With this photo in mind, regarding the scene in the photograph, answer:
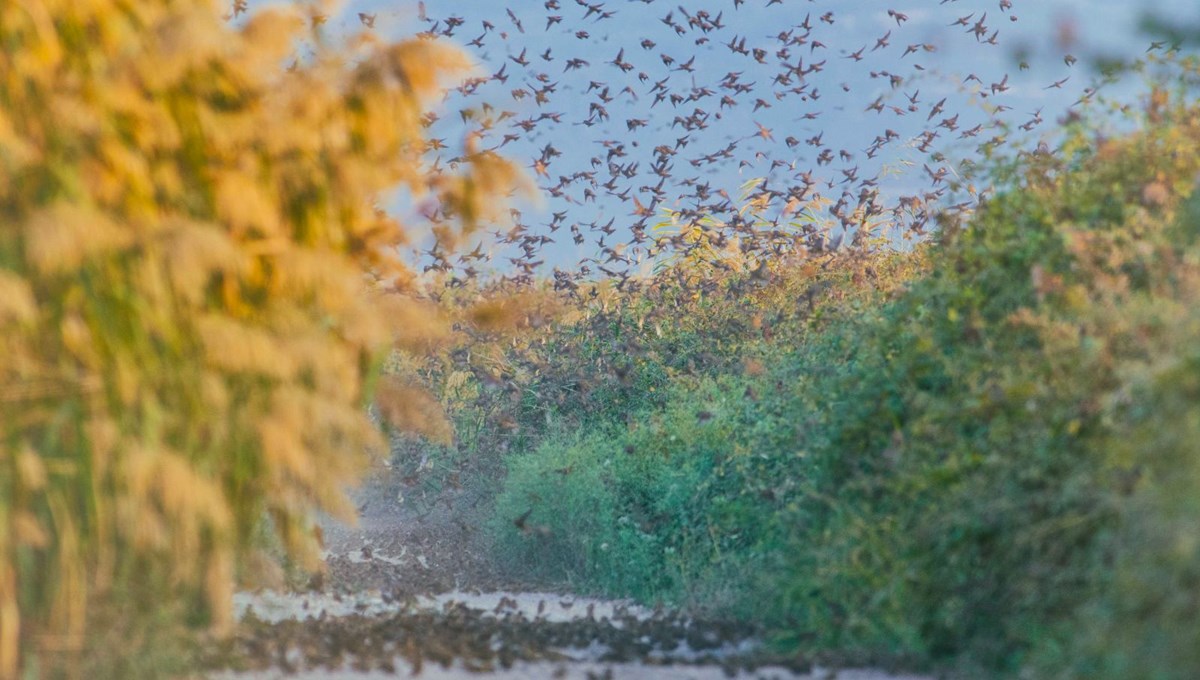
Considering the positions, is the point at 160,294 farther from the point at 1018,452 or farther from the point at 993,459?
the point at 1018,452

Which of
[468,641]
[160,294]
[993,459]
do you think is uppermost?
[160,294]

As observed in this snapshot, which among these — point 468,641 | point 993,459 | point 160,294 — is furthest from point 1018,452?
point 160,294

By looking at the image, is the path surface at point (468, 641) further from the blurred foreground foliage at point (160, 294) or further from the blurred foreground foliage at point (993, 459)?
the blurred foreground foliage at point (160, 294)

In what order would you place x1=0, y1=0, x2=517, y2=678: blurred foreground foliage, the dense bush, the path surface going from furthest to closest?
1. the path surface
2. the dense bush
3. x1=0, y1=0, x2=517, y2=678: blurred foreground foliage

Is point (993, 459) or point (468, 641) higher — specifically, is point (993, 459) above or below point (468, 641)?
above

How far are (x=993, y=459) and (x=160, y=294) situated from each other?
12.8ft

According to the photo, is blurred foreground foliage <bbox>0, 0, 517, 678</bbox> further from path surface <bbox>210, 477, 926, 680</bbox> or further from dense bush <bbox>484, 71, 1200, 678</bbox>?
dense bush <bbox>484, 71, 1200, 678</bbox>

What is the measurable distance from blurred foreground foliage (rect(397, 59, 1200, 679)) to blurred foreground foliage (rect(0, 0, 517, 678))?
3045 mm

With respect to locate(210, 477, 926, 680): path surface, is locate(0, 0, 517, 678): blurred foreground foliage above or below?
above

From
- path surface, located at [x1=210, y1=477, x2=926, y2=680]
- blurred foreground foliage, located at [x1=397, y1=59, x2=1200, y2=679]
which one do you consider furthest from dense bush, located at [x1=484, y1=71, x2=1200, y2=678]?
path surface, located at [x1=210, y1=477, x2=926, y2=680]

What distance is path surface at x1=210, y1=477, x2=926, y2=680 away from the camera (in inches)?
245

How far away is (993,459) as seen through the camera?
6.00 meters

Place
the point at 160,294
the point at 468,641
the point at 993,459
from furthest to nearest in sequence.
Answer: the point at 468,641 → the point at 993,459 → the point at 160,294

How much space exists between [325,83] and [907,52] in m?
8.65
